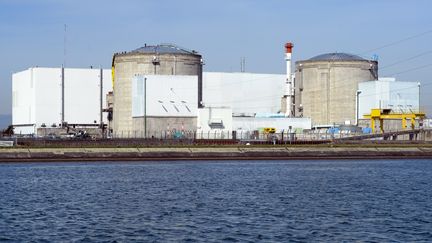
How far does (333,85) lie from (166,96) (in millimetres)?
26173

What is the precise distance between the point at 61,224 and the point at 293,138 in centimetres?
6631

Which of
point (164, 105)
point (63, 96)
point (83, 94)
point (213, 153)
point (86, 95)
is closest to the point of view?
point (213, 153)

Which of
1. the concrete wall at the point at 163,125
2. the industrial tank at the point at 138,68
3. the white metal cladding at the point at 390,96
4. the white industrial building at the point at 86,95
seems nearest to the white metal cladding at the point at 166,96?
the concrete wall at the point at 163,125

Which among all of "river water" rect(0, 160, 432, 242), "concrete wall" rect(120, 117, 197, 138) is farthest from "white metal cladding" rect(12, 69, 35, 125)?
"river water" rect(0, 160, 432, 242)

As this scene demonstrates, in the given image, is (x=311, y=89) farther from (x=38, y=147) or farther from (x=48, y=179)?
(x=48, y=179)

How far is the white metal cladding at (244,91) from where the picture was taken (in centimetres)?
11569

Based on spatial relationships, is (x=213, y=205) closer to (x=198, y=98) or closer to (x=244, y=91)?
(x=198, y=98)

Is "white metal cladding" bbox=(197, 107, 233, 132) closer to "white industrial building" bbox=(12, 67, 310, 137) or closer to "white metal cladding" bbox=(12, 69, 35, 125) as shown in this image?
"white industrial building" bbox=(12, 67, 310, 137)

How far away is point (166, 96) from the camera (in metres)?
93.1

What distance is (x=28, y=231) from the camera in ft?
86.4

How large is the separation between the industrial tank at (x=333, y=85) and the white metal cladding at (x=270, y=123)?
8075 mm

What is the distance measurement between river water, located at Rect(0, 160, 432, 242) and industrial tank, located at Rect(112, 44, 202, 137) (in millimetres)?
42461

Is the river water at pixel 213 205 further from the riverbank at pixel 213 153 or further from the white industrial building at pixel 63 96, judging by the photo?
the white industrial building at pixel 63 96

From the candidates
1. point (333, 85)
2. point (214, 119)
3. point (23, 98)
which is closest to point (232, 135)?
point (214, 119)
